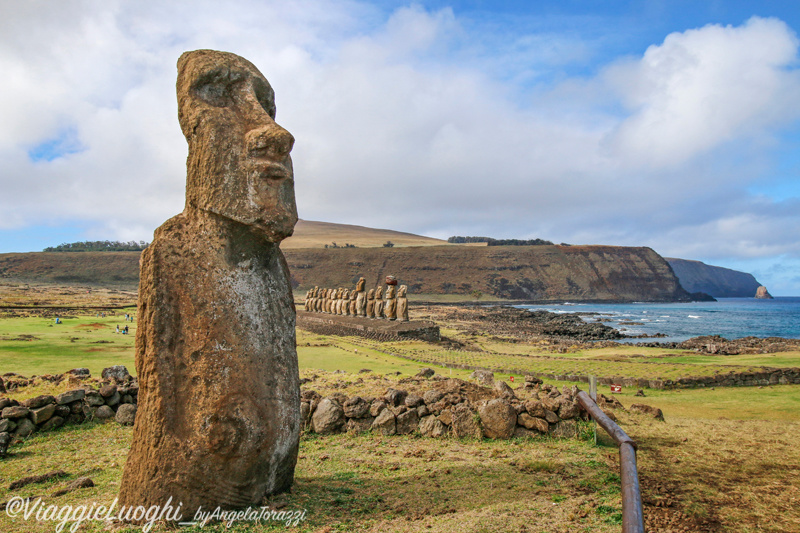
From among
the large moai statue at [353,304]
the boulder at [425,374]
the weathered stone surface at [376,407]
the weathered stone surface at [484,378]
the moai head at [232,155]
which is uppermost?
the moai head at [232,155]

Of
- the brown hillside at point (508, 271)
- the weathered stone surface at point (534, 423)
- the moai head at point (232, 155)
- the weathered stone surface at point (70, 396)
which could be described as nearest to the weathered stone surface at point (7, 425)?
the weathered stone surface at point (70, 396)

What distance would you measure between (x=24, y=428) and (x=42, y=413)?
29 centimetres

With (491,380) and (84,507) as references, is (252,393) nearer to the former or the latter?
(84,507)

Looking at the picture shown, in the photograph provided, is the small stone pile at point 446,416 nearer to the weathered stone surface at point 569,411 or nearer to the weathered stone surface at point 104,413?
the weathered stone surface at point 569,411

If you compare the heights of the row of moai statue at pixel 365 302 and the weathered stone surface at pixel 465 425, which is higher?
the row of moai statue at pixel 365 302

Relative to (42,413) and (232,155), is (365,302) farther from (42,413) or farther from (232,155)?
(232,155)

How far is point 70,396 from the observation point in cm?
792

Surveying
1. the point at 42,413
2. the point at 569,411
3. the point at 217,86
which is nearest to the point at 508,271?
the point at 569,411

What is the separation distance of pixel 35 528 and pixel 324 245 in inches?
6017

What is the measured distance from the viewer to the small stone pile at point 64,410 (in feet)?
23.7

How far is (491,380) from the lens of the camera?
453 inches

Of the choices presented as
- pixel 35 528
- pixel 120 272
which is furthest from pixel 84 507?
pixel 120 272

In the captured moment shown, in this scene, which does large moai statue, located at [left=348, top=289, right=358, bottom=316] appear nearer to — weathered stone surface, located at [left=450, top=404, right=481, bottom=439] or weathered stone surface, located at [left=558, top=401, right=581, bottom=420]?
weathered stone surface, located at [left=450, top=404, right=481, bottom=439]

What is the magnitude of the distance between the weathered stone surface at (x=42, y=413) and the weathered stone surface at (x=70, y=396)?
0.15 meters
